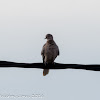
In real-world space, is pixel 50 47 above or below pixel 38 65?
above

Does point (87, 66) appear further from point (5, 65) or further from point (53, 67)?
point (5, 65)

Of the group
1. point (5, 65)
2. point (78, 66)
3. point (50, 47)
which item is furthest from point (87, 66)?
point (50, 47)

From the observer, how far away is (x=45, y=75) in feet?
36.7

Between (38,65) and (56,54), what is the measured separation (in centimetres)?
332

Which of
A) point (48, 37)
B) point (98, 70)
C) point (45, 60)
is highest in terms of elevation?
point (48, 37)

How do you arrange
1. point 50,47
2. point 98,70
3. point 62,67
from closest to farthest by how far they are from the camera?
point 98,70 < point 62,67 < point 50,47

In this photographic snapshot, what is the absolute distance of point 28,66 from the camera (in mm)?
7137

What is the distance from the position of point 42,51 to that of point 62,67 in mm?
3630

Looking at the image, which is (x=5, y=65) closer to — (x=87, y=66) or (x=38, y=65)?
(x=38, y=65)

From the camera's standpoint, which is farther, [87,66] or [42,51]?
[42,51]

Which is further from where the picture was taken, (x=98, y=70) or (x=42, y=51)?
(x=42, y=51)

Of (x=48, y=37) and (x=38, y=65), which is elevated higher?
(x=48, y=37)

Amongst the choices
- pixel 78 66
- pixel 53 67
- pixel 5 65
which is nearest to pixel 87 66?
pixel 78 66

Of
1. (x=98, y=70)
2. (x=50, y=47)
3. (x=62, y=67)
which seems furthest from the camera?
(x=50, y=47)
